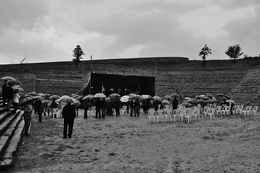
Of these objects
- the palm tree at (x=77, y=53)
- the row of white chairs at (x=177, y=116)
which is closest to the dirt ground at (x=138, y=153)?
the row of white chairs at (x=177, y=116)

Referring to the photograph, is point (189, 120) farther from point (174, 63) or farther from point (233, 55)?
point (233, 55)

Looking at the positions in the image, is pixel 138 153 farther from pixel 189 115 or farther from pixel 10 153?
pixel 189 115

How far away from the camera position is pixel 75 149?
816 centimetres

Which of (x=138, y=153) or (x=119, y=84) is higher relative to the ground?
(x=119, y=84)

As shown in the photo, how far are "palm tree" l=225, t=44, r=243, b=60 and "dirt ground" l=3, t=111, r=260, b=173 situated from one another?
37.6 meters

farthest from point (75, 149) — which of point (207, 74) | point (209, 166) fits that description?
point (207, 74)

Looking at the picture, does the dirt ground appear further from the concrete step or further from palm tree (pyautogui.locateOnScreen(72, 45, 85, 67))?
palm tree (pyautogui.locateOnScreen(72, 45, 85, 67))

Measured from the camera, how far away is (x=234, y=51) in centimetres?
4588

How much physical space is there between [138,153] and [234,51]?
42715mm

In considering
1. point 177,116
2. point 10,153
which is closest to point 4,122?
point 10,153

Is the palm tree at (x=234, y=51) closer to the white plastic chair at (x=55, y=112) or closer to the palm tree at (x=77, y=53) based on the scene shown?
the palm tree at (x=77, y=53)

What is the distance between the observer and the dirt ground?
20.5 feet

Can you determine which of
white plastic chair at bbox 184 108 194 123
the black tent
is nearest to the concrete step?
white plastic chair at bbox 184 108 194 123

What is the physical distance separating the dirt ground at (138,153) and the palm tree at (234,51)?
37.6 m
